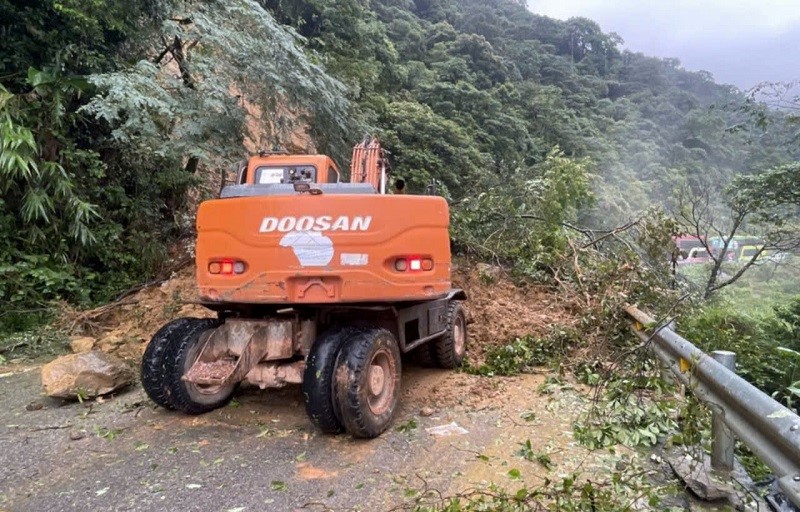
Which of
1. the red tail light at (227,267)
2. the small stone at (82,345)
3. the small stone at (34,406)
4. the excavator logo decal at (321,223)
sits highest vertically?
the excavator logo decal at (321,223)

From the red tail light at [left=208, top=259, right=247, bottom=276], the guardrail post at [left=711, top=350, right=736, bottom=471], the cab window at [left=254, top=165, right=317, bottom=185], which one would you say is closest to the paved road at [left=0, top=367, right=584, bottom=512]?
the guardrail post at [left=711, top=350, right=736, bottom=471]

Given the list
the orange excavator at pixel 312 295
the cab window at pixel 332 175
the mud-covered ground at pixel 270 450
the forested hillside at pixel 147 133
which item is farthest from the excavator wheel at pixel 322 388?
the forested hillside at pixel 147 133

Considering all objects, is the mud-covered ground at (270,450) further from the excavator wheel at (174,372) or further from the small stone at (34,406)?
the excavator wheel at (174,372)

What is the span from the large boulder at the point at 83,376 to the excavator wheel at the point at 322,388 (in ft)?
7.59

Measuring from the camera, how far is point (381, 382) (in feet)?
13.5

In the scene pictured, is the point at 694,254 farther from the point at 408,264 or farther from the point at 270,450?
the point at 270,450

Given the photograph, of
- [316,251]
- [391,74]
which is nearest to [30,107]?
[316,251]

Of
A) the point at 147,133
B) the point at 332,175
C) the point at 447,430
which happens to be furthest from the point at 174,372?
the point at 147,133

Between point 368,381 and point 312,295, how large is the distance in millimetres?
745

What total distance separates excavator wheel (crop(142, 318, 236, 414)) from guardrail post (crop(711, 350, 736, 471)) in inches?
141

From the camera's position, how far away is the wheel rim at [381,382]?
156 inches

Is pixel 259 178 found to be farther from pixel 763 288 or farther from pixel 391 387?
pixel 763 288

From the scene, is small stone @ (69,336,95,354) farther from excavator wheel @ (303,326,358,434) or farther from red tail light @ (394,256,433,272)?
red tail light @ (394,256,433,272)

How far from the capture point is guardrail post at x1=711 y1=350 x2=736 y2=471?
270cm
